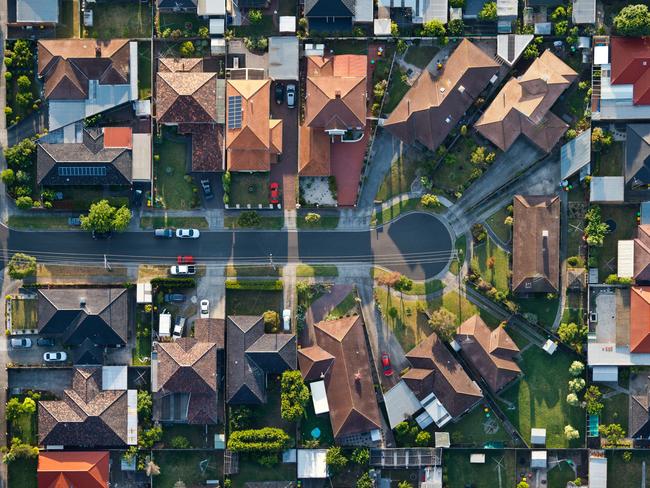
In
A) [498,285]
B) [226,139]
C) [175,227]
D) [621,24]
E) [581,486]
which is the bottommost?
[581,486]

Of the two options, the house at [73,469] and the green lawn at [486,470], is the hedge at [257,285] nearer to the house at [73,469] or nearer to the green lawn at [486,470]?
the house at [73,469]

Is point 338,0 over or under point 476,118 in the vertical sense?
over

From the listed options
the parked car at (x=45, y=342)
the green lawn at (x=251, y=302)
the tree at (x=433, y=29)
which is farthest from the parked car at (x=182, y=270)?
the tree at (x=433, y=29)

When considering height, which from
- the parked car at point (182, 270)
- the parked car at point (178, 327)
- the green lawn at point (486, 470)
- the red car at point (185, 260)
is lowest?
the green lawn at point (486, 470)

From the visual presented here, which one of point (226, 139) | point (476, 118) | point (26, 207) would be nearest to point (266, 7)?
point (226, 139)

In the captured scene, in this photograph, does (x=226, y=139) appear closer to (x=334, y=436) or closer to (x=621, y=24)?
(x=334, y=436)

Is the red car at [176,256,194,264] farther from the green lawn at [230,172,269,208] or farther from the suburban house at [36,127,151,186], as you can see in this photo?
the suburban house at [36,127,151,186]
